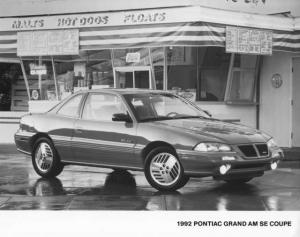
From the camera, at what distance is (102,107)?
28.9ft

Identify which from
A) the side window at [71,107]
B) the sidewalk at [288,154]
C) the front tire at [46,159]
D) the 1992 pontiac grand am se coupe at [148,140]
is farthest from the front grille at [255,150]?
the sidewalk at [288,154]

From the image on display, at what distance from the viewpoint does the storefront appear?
12.4 metres

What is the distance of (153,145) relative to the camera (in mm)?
7977

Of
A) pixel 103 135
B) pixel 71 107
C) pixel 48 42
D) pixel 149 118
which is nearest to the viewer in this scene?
pixel 149 118

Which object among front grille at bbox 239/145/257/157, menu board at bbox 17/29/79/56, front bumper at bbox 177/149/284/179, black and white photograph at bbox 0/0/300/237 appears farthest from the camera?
menu board at bbox 17/29/79/56

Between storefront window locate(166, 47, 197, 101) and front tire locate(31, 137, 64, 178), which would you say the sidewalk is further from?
front tire locate(31, 137, 64, 178)

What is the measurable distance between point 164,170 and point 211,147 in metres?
0.67

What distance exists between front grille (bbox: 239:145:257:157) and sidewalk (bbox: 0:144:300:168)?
3.32m

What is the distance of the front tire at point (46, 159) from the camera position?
30.0 ft

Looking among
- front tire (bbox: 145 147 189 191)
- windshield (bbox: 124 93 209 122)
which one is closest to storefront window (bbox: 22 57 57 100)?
windshield (bbox: 124 93 209 122)

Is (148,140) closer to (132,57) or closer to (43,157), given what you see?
(43,157)

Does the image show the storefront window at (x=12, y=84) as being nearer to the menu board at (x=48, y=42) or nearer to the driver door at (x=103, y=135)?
the menu board at (x=48, y=42)

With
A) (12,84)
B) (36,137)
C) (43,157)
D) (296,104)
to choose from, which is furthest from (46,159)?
(296,104)
